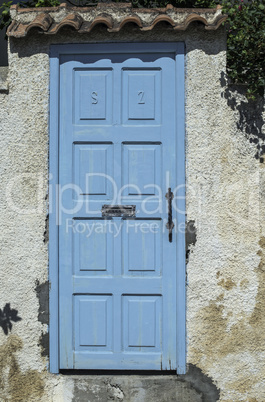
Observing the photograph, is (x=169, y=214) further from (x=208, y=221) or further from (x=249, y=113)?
(x=249, y=113)

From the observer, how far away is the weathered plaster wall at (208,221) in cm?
394

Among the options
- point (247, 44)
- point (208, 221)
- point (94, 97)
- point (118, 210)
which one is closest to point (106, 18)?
point (94, 97)

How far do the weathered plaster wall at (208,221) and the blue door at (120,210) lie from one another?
12cm

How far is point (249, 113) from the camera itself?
13.0ft

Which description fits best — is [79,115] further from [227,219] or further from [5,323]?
[5,323]

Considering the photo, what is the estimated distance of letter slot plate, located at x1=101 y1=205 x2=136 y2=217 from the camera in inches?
157

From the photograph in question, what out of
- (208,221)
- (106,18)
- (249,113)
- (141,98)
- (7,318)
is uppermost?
(106,18)

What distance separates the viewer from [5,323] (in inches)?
159

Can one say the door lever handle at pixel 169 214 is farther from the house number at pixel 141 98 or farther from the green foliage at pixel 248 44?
the green foliage at pixel 248 44

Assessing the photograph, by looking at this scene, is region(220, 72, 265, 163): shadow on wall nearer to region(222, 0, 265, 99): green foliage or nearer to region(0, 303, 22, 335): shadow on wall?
region(222, 0, 265, 99): green foliage

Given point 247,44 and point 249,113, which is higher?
point 247,44

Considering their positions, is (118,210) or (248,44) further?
(118,210)

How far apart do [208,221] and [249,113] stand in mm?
973

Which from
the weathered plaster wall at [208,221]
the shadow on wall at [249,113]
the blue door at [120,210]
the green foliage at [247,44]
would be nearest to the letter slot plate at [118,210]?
the blue door at [120,210]
